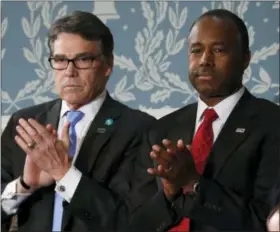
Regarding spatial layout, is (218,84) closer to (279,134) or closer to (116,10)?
(279,134)

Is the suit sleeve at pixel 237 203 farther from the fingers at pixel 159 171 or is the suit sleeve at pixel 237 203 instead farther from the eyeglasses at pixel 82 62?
the eyeglasses at pixel 82 62

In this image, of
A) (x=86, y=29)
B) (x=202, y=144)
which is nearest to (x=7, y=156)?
(x=86, y=29)

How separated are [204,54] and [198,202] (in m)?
0.32

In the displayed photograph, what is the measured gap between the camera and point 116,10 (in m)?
1.73

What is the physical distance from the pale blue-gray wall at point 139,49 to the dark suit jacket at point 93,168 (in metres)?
0.04

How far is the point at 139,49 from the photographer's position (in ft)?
5.64

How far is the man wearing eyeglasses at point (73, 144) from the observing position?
1.60 meters

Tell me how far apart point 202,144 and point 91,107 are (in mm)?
276

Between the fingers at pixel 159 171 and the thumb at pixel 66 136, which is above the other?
the thumb at pixel 66 136

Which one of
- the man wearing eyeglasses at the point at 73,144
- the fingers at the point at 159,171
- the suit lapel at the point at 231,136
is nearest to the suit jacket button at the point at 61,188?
the man wearing eyeglasses at the point at 73,144

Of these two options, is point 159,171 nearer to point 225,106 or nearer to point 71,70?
point 225,106

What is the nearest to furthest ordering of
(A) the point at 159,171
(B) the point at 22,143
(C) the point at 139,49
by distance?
(A) the point at 159,171 → (B) the point at 22,143 → (C) the point at 139,49

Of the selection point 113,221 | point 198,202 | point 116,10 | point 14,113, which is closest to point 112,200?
point 113,221

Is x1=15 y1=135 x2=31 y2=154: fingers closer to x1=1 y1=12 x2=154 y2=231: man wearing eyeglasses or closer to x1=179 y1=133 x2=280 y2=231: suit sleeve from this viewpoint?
x1=1 y1=12 x2=154 y2=231: man wearing eyeglasses
